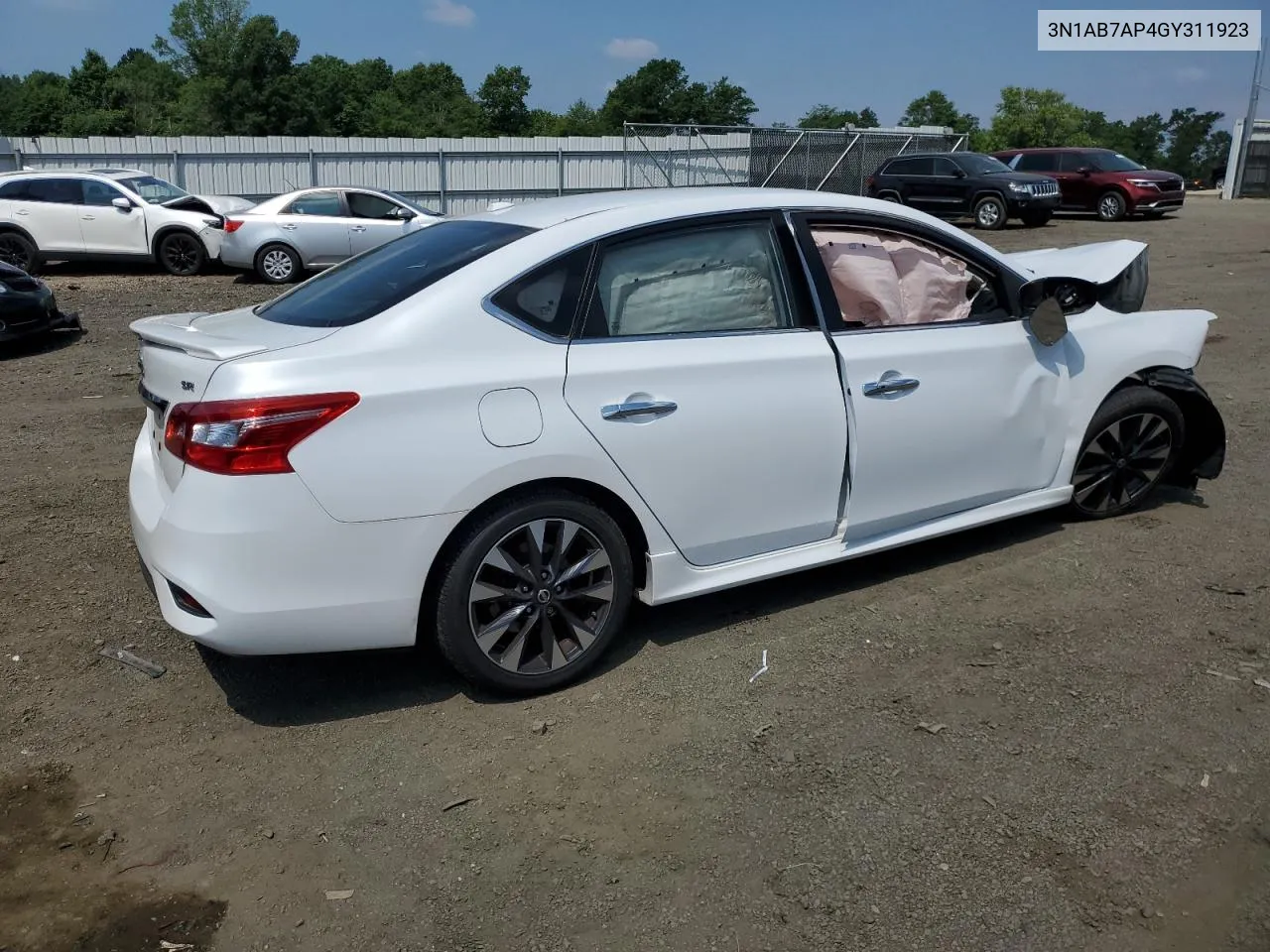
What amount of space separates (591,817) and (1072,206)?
973 inches

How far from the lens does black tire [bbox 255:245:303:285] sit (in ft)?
52.2

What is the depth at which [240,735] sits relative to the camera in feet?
11.6

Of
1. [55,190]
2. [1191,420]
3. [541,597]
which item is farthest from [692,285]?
[55,190]

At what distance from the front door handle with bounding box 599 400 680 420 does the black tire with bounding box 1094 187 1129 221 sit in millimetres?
23090

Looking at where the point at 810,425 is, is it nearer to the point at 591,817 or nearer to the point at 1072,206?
the point at 591,817

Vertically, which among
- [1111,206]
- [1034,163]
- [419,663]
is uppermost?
[1034,163]

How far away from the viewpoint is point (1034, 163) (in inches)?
970

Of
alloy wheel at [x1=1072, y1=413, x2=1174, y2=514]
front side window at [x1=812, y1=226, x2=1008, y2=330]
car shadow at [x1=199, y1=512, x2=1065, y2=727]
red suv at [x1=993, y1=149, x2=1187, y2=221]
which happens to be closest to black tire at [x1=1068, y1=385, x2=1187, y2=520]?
alloy wheel at [x1=1072, y1=413, x2=1174, y2=514]

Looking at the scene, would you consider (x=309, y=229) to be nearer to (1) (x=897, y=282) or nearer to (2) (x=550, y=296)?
Answer: (1) (x=897, y=282)

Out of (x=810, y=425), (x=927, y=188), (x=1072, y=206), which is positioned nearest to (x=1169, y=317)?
(x=810, y=425)

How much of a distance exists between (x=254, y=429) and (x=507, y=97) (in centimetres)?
10453

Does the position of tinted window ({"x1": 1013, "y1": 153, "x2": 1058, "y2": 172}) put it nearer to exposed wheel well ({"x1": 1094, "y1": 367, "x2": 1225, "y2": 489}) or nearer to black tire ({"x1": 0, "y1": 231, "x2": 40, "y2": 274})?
black tire ({"x1": 0, "y1": 231, "x2": 40, "y2": 274})

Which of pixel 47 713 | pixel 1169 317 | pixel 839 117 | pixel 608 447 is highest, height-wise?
pixel 839 117

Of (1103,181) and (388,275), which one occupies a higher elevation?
(1103,181)
